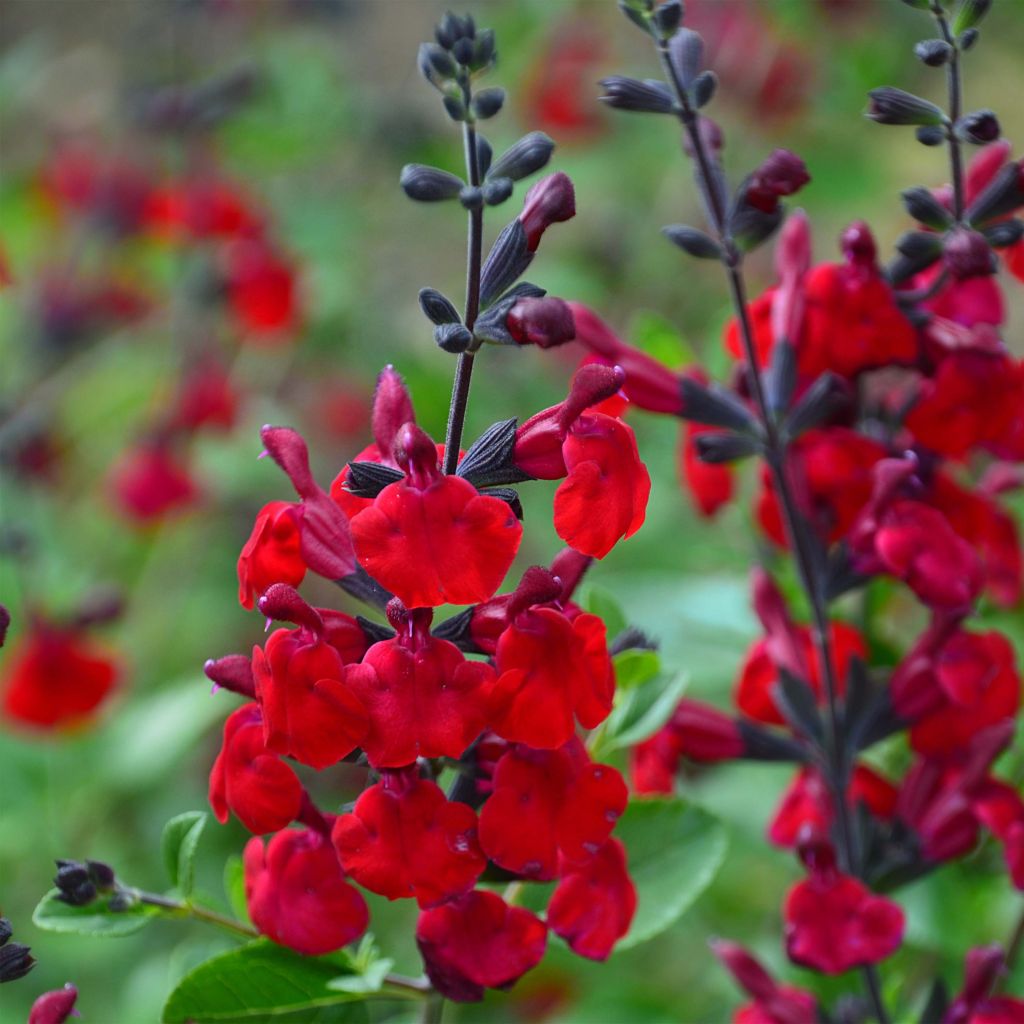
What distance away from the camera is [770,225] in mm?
785

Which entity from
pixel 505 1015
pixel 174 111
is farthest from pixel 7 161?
pixel 505 1015

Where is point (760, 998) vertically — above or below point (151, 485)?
above

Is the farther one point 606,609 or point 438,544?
point 606,609

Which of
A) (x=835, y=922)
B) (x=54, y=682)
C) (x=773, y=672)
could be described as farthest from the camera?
(x=54, y=682)

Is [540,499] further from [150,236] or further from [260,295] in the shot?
[150,236]

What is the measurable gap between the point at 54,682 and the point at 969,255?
109 centimetres

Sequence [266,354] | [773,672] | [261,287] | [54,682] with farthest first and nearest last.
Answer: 1. [266,354]
2. [261,287]
3. [54,682]
4. [773,672]

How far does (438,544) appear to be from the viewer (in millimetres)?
582

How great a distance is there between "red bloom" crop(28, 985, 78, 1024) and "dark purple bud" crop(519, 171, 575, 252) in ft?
1.31

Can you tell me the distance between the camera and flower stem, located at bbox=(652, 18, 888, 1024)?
80 cm

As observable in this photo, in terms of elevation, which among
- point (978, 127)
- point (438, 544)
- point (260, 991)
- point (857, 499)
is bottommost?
point (260, 991)

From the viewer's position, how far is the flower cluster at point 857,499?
31.1 inches

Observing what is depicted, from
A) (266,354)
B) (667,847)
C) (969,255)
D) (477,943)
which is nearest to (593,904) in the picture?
(477,943)

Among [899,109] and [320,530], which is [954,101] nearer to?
[899,109]
